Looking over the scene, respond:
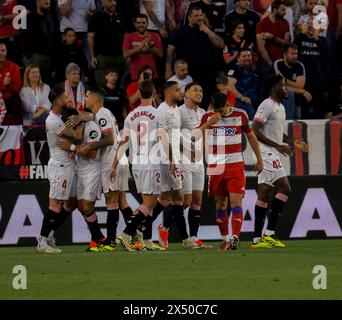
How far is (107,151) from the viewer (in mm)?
16438

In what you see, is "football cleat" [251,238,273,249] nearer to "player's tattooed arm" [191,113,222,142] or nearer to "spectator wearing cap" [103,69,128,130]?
"player's tattooed arm" [191,113,222,142]

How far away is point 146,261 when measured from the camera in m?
14.2

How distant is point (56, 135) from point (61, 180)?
0.63m

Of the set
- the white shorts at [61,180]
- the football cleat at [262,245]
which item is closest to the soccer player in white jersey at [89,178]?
the white shorts at [61,180]

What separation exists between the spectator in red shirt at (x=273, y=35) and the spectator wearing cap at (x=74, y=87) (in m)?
3.47

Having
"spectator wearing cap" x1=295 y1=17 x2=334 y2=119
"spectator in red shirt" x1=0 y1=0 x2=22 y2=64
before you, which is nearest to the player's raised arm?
"spectator in red shirt" x1=0 y1=0 x2=22 y2=64

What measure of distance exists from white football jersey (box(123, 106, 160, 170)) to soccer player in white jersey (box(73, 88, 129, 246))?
285 mm

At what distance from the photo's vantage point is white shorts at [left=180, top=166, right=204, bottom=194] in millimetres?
16797

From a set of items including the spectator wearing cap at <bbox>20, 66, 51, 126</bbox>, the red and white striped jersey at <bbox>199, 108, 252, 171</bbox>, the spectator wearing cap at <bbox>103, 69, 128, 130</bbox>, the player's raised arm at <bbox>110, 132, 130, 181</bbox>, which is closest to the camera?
the red and white striped jersey at <bbox>199, 108, 252, 171</bbox>

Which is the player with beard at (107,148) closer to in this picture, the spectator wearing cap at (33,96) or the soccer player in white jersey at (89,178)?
the soccer player in white jersey at (89,178)

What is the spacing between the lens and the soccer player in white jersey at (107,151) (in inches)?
632
